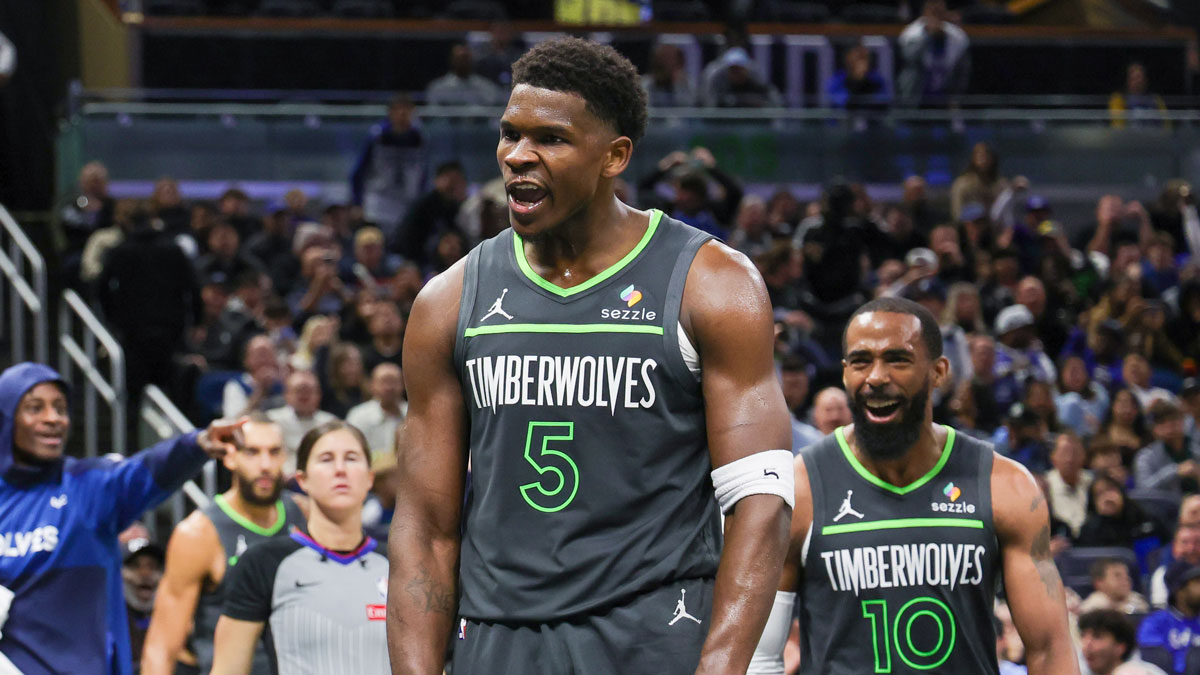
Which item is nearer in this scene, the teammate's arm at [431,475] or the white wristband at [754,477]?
the white wristband at [754,477]

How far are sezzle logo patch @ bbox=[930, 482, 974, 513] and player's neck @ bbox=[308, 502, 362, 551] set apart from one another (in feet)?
7.40

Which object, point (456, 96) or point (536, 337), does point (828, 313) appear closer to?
point (456, 96)

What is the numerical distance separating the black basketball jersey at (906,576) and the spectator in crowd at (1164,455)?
703 centimetres

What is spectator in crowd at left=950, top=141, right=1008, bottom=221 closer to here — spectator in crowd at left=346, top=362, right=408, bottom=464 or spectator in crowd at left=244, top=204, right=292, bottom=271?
spectator in crowd at left=244, top=204, right=292, bottom=271

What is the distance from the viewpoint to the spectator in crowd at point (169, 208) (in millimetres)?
13891

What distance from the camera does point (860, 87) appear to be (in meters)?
17.5

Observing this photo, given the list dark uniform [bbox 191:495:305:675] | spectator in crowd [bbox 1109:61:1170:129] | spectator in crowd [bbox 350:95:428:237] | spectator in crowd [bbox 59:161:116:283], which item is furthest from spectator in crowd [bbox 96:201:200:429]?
spectator in crowd [bbox 1109:61:1170:129]

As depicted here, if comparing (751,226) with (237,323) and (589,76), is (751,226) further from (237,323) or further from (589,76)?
(589,76)

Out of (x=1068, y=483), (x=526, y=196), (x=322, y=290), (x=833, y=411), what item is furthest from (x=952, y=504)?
(x=322, y=290)

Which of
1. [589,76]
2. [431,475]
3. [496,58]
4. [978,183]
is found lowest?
[978,183]

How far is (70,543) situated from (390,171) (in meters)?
8.69

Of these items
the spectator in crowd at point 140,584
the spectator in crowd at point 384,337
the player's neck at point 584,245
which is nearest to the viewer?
the player's neck at point 584,245

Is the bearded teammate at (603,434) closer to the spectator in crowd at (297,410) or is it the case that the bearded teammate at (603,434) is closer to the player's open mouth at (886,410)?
the player's open mouth at (886,410)

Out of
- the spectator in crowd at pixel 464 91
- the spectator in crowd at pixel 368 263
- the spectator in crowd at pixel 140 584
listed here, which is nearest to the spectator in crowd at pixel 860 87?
the spectator in crowd at pixel 464 91
